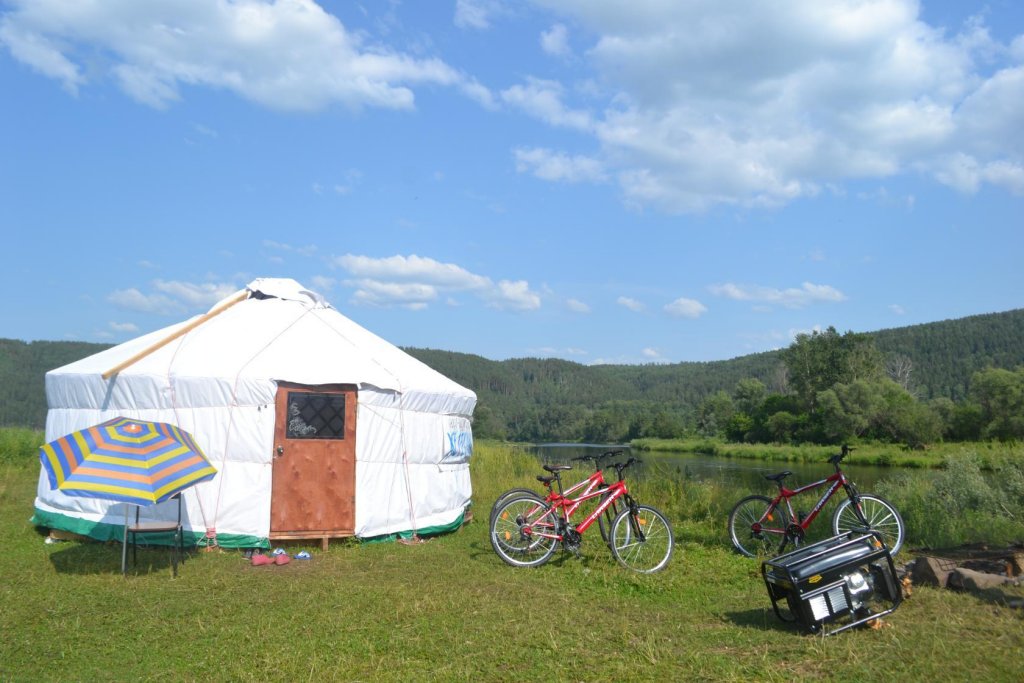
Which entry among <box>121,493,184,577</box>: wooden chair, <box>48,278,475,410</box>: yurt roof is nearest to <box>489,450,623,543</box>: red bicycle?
<box>48,278,475,410</box>: yurt roof

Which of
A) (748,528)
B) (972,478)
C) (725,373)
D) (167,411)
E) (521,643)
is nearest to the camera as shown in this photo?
(521,643)

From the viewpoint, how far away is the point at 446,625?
15.2 feet

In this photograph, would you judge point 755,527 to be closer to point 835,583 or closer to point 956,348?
point 835,583

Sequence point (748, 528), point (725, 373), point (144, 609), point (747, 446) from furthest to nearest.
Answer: point (725, 373) → point (747, 446) → point (748, 528) → point (144, 609)

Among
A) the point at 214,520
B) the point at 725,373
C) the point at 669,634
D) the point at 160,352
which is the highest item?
the point at 725,373

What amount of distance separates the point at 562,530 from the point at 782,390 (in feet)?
210

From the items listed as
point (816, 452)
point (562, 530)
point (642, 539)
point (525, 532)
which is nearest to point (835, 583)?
point (642, 539)

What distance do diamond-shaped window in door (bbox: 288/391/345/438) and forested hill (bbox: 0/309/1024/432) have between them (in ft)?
Result: 94.7

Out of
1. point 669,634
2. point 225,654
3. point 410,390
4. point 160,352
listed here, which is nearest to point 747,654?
point 669,634

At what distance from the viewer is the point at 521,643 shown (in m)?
4.23

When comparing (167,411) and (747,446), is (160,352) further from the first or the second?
(747,446)

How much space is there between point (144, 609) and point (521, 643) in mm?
2804

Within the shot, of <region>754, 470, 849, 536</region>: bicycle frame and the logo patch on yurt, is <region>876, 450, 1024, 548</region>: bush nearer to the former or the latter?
<region>754, 470, 849, 536</region>: bicycle frame

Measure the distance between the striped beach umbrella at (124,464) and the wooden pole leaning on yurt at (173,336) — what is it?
1.26m
